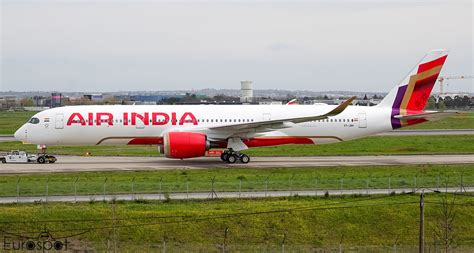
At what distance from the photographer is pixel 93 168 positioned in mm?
46969

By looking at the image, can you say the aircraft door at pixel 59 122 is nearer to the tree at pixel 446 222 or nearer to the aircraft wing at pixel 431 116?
the aircraft wing at pixel 431 116

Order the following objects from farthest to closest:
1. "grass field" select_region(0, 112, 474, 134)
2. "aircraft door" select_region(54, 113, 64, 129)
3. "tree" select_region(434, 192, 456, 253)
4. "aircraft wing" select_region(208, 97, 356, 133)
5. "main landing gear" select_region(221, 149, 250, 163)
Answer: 1. "grass field" select_region(0, 112, 474, 134)
2. "main landing gear" select_region(221, 149, 250, 163)
3. "aircraft door" select_region(54, 113, 64, 129)
4. "aircraft wing" select_region(208, 97, 356, 133)
5. "tree" select_region(434, 192, 456, 253)

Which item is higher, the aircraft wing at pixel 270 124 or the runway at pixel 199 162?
the aircraft wing at pixel 270 124

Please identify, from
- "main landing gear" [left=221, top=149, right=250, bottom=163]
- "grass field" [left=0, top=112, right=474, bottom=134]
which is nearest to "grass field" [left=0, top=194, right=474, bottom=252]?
"main landing gear" [left=221, top=149, right=250, bottom=163]

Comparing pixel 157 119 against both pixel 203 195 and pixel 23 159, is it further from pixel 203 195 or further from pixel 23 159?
pixel 203 195

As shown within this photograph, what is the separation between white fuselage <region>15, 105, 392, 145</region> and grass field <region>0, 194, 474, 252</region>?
15.4 metres

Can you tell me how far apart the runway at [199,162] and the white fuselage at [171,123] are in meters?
1.72

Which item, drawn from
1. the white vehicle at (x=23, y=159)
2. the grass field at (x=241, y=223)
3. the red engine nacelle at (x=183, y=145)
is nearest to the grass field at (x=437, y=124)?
the white vehicle at (x=23, y=159)

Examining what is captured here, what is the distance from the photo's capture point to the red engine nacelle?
159 ft

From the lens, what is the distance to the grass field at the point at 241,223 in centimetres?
3247

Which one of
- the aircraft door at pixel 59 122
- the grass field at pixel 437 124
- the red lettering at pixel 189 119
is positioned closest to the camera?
the aircraft door at pixel 59 122

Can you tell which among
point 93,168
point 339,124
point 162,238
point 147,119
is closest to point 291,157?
point 339,124

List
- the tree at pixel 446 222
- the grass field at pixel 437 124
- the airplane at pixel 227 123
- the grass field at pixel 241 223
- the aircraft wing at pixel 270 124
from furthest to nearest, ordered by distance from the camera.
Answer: the grass field at pixel 437 124 < the airplane at pixel 227 123 < the aircraft wing at pixel 270 124 < the tree at pixel 446 222 < the grass field at pixel 241 223

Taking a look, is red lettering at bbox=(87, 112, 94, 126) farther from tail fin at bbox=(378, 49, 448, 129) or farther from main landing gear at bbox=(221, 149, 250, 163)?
tail fin at bbox=(378, 49, 448, 129)
